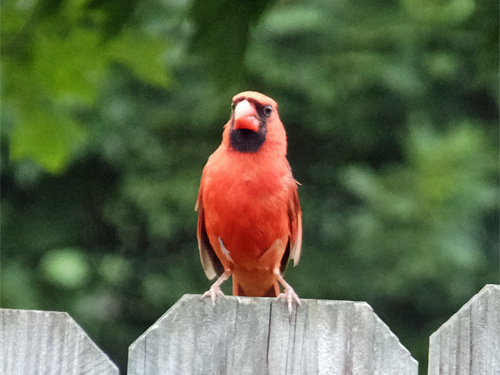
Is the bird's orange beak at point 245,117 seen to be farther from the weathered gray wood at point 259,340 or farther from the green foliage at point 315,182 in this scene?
the green foliage at point 315,182

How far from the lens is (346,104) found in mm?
6555

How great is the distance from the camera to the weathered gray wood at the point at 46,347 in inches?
65.4

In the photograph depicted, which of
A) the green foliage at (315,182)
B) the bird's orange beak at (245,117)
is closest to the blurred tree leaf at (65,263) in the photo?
the green foliage at (315,182)

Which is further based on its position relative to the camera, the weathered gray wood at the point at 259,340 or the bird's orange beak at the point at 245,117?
the bird's orange beak at the point at 245,117

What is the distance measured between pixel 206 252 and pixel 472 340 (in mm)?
1562

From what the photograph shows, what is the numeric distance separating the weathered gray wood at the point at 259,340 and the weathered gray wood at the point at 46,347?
0.09 meters

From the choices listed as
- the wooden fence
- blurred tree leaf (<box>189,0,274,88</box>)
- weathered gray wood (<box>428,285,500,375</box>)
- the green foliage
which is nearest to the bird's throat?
blurred tree leaf (<box>189,0,274,88</box>)

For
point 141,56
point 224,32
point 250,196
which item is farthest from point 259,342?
point 250,196

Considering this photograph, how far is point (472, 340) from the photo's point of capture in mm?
1656

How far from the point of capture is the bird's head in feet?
9.07

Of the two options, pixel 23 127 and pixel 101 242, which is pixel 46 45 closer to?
pixel 23 127

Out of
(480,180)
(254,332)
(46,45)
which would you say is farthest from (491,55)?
(480,180)

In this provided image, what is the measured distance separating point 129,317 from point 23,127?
14.8ft

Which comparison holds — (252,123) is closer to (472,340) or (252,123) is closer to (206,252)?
(206,252)
